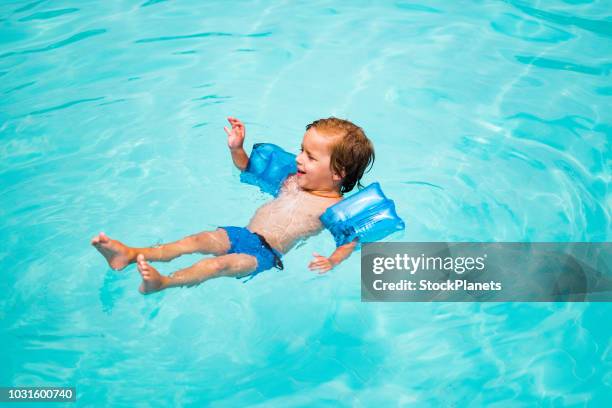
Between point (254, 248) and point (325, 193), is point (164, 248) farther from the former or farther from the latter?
point (325, 193)

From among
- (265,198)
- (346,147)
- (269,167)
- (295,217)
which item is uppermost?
(346,147)

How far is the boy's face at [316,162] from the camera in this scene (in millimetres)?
3957

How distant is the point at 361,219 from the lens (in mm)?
3957

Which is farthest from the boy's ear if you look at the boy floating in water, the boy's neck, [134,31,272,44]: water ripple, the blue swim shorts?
[134,31,272,44]: water ripple

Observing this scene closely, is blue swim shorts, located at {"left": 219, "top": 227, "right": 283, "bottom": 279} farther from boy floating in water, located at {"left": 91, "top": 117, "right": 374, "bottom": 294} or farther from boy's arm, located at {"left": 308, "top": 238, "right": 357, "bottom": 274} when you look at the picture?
boy's arm, located at {"left": 308, "top": 238, "right": 357, "bottom": 274}

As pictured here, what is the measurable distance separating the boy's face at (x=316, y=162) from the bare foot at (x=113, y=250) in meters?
1.13

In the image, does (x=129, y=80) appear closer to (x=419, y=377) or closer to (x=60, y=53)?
(x=60, y=53)

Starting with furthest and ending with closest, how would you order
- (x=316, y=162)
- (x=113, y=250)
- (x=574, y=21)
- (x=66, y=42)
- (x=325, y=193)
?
(x=574, y=21)
(x=66, y=42)
(x=325, y=193)
(x=316, y=162)
(x=113, y=250)

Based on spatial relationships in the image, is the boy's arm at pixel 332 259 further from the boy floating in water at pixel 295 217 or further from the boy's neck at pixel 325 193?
the boy's neck at pixel 325 193

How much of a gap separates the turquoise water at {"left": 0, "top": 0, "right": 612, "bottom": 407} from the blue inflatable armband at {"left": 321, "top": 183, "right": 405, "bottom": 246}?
12.1 inches

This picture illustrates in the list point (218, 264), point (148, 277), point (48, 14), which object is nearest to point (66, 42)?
point (48, 14)

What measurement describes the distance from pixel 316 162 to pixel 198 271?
0.94 metres

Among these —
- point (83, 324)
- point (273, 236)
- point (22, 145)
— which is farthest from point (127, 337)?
point (22, 145)

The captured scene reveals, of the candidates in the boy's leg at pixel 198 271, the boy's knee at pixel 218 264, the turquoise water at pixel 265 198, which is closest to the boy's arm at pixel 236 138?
the turquoise water at pixel 265 198
